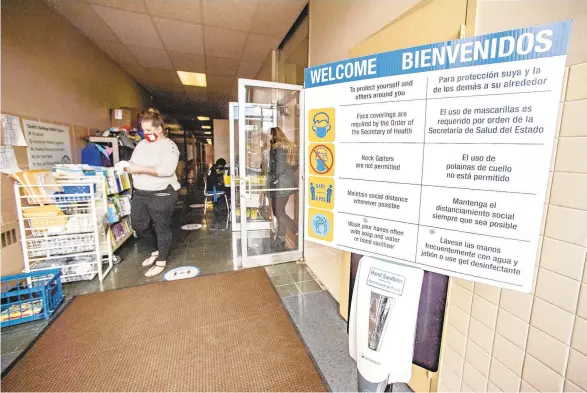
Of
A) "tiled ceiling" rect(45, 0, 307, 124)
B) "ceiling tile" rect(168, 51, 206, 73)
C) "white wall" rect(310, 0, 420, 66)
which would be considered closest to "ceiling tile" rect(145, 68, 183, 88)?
"tiled ceiling" rect(45, 0, 307, 124)

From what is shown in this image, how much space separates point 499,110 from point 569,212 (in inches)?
16.4

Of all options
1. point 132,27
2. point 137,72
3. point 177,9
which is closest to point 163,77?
point 137,72

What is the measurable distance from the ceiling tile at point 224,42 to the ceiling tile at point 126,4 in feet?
2.38

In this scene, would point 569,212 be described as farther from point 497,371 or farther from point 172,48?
point 172,48

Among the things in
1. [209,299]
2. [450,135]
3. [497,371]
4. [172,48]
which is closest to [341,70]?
[450,135]

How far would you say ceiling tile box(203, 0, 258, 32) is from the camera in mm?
2684

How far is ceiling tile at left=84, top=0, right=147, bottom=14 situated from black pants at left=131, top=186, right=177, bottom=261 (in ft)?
6.71

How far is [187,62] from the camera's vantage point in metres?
4.47

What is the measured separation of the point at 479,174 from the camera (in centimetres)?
83

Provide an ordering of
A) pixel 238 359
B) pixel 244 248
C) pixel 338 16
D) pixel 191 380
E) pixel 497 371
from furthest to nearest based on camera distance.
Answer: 1. pixel 244 248
2. pixel 338 16
3. pixel 238 359
4. pixel 191 380
5. pixel 497 371

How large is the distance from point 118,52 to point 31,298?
12.8 feet

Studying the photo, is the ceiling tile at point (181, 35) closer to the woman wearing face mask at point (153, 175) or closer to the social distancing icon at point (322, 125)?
the woman wearing face mask at point (153, 175)

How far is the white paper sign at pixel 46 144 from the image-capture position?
241 cm

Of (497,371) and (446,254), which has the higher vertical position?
(446,254)
